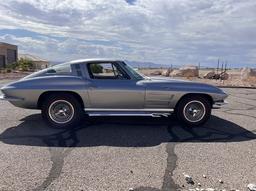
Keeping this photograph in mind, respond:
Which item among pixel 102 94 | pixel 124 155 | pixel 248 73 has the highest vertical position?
pixel 102 94

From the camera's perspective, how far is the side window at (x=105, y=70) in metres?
6.20

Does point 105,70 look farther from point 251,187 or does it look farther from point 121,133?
point 251,187

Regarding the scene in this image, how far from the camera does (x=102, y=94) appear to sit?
19.6 ft

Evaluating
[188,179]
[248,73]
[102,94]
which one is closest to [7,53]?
[248,73]

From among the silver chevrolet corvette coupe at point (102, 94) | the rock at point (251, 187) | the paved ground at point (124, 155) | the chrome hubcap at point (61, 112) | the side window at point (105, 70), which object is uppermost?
the side window at point (105, 70)

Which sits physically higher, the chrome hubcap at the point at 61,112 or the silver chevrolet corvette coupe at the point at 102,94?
the silver chevrolet corvette coupe at the point at 102,94

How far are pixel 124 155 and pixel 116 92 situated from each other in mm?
1850

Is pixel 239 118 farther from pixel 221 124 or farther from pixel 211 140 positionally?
pixel 211 140

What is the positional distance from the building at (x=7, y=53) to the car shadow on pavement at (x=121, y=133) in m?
46.6

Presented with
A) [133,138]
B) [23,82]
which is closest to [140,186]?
[133,138]

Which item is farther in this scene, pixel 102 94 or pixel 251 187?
pixel 102 94

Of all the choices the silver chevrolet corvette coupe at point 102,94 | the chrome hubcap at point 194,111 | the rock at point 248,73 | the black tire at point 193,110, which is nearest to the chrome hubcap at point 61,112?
the silver chevrolet corvette coupe at point 102,94

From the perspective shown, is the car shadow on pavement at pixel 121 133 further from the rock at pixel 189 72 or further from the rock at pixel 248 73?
the rock at pixel 189 72

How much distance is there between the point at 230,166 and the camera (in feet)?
13.4
